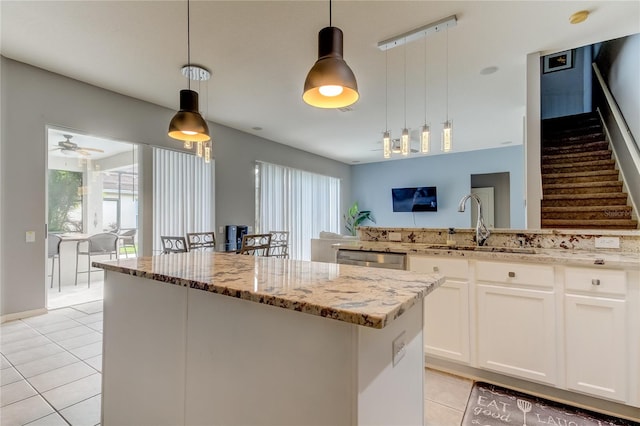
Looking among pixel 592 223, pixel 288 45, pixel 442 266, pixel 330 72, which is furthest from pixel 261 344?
pixel 592 223

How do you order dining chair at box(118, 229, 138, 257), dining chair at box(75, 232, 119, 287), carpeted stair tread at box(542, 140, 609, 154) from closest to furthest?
carpeted stair tread at box(542, 140, 609, 154)
dining chair at box(75, 232, 119, 287)
dining chair at box(118, 229, 138, 257)

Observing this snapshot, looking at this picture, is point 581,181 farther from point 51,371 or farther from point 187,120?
point 51,371

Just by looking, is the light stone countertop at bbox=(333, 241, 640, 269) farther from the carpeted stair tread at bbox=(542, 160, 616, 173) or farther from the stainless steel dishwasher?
the carpeted stair tread at bbox=(542, 160, 616, 173)

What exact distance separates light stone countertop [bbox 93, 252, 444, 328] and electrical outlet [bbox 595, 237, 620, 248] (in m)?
1.82

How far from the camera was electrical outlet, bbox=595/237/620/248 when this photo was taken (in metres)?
2.16

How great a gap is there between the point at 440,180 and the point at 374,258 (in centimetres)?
589

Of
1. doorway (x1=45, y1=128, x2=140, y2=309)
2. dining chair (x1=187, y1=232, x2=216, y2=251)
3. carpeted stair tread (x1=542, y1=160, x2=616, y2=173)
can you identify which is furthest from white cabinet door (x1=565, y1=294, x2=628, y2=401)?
doorway (x1=45, y1=128, x2=140, y2=309)

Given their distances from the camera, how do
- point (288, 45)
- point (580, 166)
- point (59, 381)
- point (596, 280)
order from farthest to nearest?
point (580, 166) < point (288, 45) < point (59, 381) < point (596, 280)

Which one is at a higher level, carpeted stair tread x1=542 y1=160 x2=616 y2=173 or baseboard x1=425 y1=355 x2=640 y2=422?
carpeted stair tread x1=542 y1=160 x2=616 y2=173

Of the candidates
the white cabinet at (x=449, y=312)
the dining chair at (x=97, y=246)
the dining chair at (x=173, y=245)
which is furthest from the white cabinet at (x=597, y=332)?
the dining chair at (x=97, y=246)

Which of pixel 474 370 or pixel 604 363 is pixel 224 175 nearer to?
pixel 474 370

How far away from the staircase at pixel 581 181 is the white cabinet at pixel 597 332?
2262 mm

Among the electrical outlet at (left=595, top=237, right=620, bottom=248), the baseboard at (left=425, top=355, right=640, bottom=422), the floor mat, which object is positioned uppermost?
the electrical outlet at (left=595, top=237, right=620, bottom=248)

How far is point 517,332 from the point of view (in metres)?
2.00
